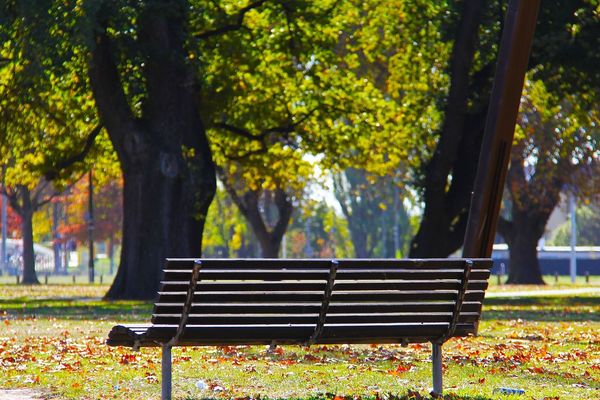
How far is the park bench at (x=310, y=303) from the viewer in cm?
959

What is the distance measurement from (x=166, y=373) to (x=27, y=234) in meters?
60.3

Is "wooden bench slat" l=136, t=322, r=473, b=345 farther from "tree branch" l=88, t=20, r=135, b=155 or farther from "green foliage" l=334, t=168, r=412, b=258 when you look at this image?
"green foliage" l=334, t=168, r=412, b=258

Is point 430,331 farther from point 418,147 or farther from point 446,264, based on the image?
point 418,147

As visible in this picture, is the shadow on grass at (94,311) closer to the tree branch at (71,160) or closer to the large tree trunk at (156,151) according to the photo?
the large tree trunk at (156,151)

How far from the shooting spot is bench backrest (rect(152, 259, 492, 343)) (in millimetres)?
9586

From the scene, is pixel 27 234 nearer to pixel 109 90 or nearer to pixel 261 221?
pixel 261 221

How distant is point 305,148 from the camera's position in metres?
39.5

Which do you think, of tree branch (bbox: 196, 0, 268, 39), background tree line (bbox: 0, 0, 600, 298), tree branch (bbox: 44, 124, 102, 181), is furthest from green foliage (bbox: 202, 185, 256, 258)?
tree branch (bbox: 196, 0, 268, 39)

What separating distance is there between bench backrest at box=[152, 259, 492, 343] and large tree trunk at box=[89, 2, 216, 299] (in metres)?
21.4

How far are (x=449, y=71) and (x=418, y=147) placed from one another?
8649 mm

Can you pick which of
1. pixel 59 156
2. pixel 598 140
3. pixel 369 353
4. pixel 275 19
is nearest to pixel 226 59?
pixel 275 19

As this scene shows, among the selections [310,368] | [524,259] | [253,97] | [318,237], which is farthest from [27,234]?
[318,237]

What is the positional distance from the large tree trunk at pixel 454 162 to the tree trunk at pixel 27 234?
3796 centimetres

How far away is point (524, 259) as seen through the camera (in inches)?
2376
